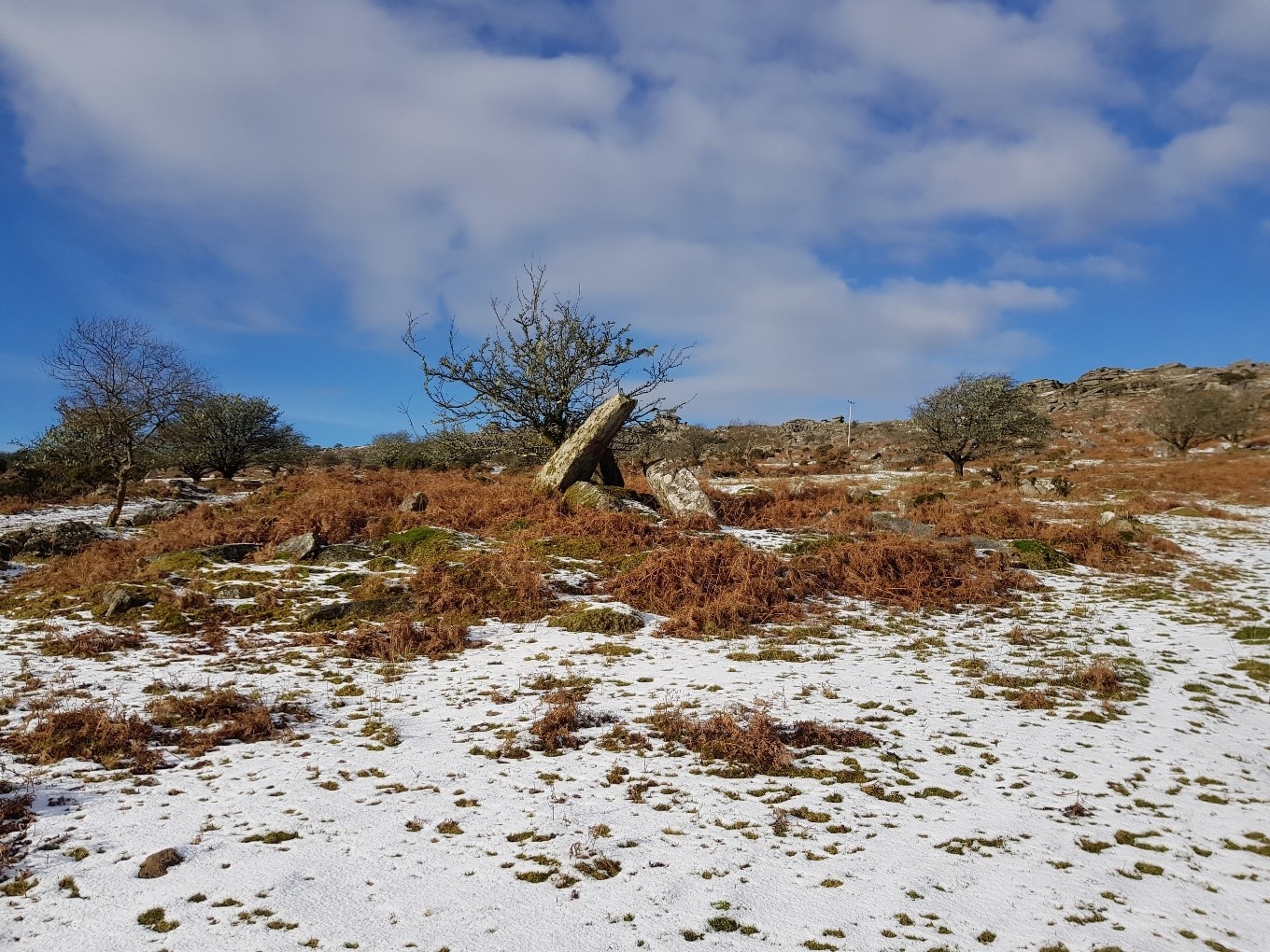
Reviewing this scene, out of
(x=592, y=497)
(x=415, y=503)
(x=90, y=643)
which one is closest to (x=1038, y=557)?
(x=592, y=497)

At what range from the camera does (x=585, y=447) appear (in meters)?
17.5

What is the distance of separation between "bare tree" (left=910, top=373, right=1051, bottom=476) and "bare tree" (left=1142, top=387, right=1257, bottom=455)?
1442 cm

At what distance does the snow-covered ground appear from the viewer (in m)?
3.54

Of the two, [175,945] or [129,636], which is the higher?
[129,636]

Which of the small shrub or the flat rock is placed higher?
the flat rock

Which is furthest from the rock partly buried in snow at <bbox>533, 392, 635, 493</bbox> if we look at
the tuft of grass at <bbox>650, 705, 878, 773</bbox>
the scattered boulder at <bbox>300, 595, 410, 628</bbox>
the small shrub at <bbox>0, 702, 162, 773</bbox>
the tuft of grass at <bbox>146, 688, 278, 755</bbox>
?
the small shrub at <bbox>0, 702, 162, 773</bbox>

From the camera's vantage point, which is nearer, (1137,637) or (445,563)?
(1137,637)

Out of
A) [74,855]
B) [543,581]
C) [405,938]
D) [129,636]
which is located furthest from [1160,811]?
[129,636]

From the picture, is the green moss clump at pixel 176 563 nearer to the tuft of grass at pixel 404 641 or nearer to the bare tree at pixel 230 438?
the tuft of grass at pixel 404 641

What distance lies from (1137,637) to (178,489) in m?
33.7

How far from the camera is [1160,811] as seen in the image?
16.3 feet

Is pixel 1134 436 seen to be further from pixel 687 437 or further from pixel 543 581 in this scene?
pixel 543 581

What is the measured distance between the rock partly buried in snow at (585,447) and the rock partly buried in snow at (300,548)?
20.0ft

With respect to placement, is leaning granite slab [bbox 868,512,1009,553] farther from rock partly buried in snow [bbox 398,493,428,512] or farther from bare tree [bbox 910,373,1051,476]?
bare tree [bbox 910,373,1051,476]
